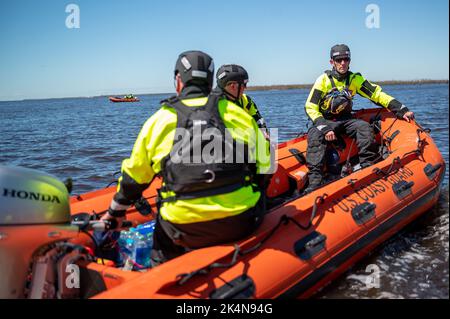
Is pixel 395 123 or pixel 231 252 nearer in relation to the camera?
pixel 231 252

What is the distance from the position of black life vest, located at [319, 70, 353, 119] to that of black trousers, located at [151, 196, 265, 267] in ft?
7.91

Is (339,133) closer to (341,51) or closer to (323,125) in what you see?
(323,125)

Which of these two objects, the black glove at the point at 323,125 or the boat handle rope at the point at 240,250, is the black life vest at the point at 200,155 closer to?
the boat handle rope at the point at 240,250

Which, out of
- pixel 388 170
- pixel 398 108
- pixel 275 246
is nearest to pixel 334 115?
pixel 398 108

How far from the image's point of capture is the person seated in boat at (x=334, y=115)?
4492 millimetres

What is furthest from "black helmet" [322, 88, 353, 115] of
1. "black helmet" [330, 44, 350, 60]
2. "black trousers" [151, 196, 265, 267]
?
"black trousers" [151, 196, 265, 267]

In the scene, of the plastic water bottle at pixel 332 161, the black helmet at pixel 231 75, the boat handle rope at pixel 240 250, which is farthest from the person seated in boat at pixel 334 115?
the boat handle rope at pixel 240 250

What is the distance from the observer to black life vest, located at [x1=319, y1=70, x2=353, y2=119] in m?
4.61

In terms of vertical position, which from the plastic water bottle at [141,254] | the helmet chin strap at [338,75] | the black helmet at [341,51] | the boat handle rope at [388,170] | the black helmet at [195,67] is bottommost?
the plastic water bottle at [141,254]

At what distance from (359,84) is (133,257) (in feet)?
10.8

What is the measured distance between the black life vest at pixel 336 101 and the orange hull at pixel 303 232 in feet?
2.14
